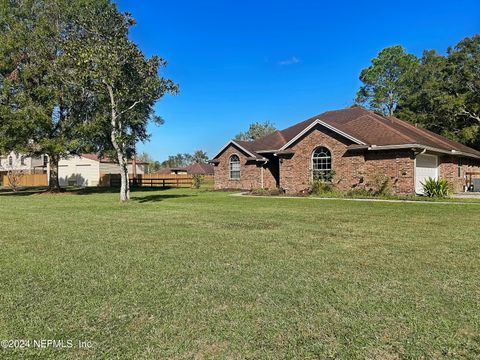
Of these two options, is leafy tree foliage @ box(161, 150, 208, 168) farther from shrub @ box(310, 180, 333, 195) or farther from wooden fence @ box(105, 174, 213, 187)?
shrub @ box(310, 180, 333, 195)

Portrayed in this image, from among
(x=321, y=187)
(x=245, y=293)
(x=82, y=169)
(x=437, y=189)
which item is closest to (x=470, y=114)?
(x=437, y=189)

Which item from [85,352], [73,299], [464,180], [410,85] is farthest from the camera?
[410,85]

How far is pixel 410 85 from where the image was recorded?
41.3 metres

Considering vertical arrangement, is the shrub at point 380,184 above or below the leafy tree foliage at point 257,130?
below

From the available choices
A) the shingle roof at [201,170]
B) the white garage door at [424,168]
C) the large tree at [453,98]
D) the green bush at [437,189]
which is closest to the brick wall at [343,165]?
the green bush at [437,189]

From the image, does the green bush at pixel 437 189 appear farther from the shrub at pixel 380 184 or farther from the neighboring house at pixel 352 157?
the shrub at pixel 380 184

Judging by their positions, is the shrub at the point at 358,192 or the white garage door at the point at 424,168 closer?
the shrub at the point at 358,192

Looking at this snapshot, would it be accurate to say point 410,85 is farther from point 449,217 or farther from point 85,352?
point 85,352

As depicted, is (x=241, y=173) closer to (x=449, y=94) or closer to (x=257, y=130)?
(x=449, y=94)

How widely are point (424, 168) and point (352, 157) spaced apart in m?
4.36

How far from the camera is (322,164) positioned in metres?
21.2

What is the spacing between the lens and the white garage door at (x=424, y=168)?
19.6 m

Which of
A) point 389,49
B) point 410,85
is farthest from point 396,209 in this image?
point 389,49

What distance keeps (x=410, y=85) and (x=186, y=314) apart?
44289 millimetres
